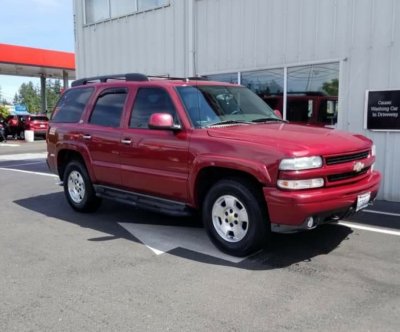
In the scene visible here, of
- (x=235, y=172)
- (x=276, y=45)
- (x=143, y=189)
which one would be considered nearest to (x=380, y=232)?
(x=235, y=172)

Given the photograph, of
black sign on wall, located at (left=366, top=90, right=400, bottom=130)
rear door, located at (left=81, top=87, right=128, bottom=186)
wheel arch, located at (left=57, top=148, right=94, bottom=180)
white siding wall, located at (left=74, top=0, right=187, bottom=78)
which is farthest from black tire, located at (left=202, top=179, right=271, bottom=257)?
white siding wall, located at (left=74, top=0, right=187, bottom=78)

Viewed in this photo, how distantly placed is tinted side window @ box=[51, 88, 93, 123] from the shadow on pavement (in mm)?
1489

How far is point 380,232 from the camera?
5.87m

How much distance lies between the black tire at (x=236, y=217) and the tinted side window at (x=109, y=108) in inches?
79.5

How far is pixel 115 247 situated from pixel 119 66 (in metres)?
8.58

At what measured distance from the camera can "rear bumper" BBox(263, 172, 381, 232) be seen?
4.32 meters

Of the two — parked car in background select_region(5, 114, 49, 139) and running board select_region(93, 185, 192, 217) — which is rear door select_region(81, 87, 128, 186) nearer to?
running board select_region(93, 185, 192, 217)

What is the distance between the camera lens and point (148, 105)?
5.91 m

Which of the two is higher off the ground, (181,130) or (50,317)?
(181,130)

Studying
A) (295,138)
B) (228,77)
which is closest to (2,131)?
(228,77)

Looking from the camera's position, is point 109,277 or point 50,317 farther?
point 109,277

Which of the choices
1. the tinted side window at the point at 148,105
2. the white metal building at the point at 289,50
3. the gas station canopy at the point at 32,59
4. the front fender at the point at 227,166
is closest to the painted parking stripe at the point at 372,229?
the white metal building at the point at 289,50

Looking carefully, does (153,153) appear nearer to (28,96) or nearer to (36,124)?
(36,124)

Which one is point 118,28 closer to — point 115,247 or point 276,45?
point 276,45
